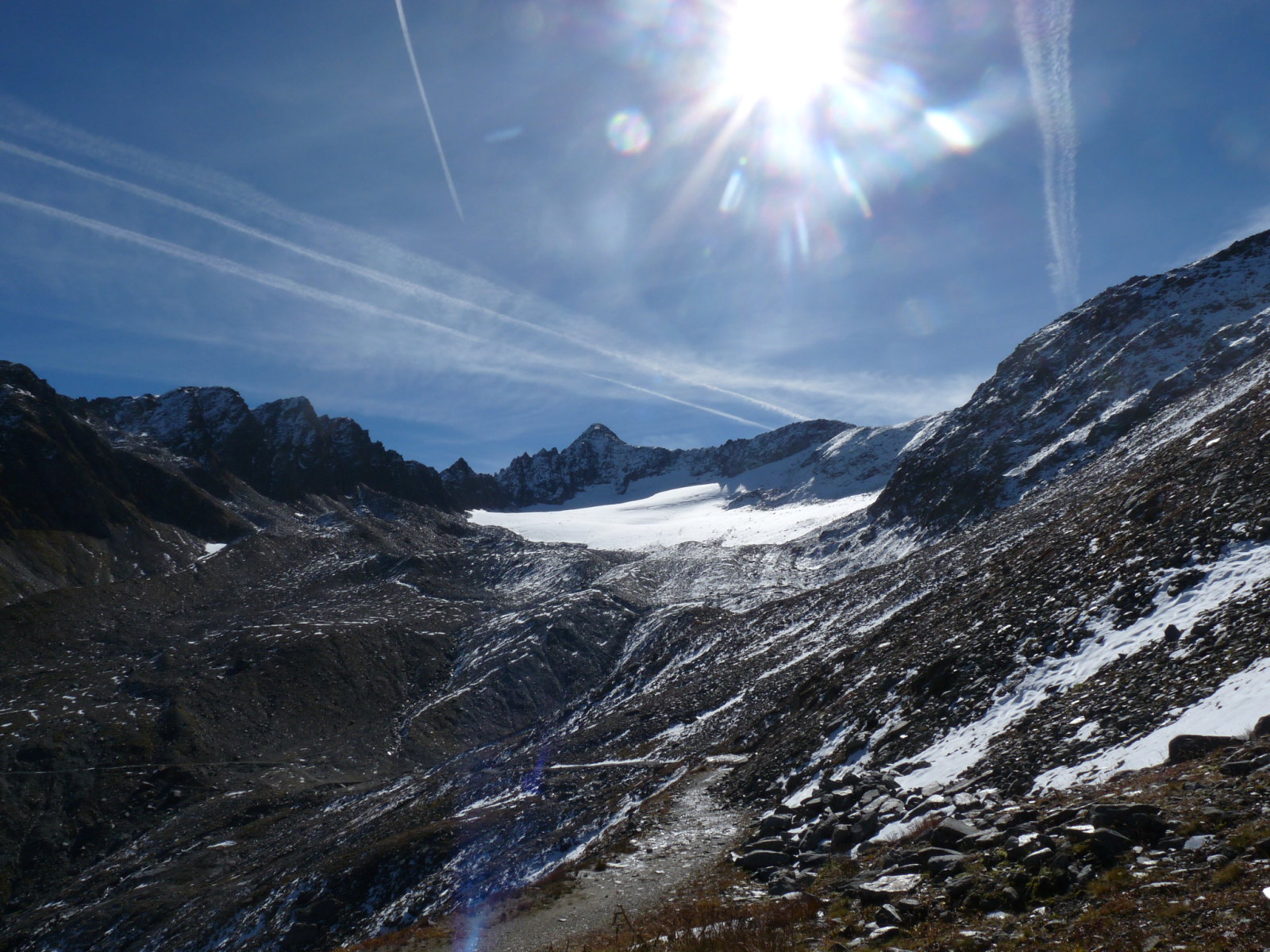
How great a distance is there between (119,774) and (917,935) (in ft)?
248

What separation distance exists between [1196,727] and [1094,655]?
5.95 meters

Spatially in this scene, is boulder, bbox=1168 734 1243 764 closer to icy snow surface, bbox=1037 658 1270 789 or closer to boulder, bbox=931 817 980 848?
icy snow surface, bbox=1037 658 1270 789

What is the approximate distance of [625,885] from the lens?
17578 mm

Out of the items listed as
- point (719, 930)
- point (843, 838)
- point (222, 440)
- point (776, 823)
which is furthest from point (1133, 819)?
point (222, 440)

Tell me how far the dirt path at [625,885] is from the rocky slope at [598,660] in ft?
7.66

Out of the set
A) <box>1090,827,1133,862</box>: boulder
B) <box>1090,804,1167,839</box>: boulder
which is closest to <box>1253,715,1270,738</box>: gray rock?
<box>1090,804,1167,839</box>: boulder

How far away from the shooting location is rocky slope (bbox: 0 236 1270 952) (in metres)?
17.1

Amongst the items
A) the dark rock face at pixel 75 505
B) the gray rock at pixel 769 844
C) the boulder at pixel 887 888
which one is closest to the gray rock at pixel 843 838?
the gray rock at pixel 769 844

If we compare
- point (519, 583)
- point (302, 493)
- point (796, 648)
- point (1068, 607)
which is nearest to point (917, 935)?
point (1068, 607)

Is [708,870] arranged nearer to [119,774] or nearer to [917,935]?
[917,935]

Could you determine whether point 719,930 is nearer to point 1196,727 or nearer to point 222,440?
point 1196,727

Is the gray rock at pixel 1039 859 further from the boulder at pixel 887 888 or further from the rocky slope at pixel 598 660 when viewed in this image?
the boulder at pixel 887 888

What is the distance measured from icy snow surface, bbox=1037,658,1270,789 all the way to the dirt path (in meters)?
9.04

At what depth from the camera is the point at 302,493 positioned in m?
185
